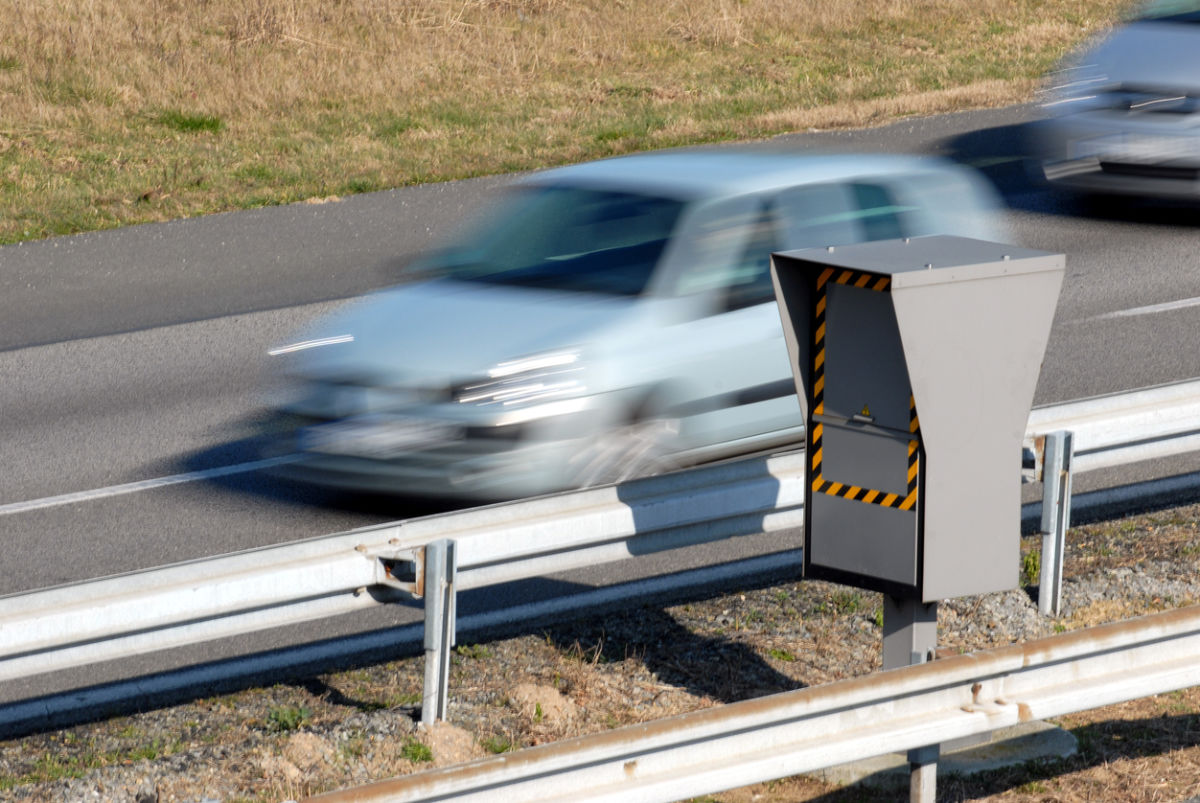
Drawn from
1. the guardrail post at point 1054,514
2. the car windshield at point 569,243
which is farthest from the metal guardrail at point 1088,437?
the car windshield at point 569,243

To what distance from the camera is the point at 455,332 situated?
24.8ft

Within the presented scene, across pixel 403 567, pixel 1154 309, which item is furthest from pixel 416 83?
pixel 403 567

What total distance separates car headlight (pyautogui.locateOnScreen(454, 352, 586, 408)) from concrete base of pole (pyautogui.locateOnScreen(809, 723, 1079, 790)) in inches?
100

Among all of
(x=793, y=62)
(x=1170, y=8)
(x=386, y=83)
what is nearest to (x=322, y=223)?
(x=386, y=83)

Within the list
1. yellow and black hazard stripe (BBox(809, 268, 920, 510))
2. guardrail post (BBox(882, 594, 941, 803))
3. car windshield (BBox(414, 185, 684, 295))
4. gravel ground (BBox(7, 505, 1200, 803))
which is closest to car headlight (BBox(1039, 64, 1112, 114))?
car windshield (BBox(414, 185, 684, 295))

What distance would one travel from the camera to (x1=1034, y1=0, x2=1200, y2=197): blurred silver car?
12820 millimetres

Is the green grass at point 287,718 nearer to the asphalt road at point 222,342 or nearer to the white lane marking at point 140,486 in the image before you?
the asphalt road at point 222,342

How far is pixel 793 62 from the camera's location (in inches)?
834

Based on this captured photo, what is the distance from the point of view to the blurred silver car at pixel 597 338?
7.21 m

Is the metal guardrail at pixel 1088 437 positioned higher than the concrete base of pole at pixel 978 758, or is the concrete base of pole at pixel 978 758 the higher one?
the metal guardrail at pixel 1088 437

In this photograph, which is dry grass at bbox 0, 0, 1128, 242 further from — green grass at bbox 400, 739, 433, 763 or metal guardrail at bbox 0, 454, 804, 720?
green grass at bbox 400, 739, 433, 763

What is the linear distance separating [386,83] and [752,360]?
1270 cm

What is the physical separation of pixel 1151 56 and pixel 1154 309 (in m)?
2.97

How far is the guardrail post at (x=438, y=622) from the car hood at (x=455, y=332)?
2308 mm
